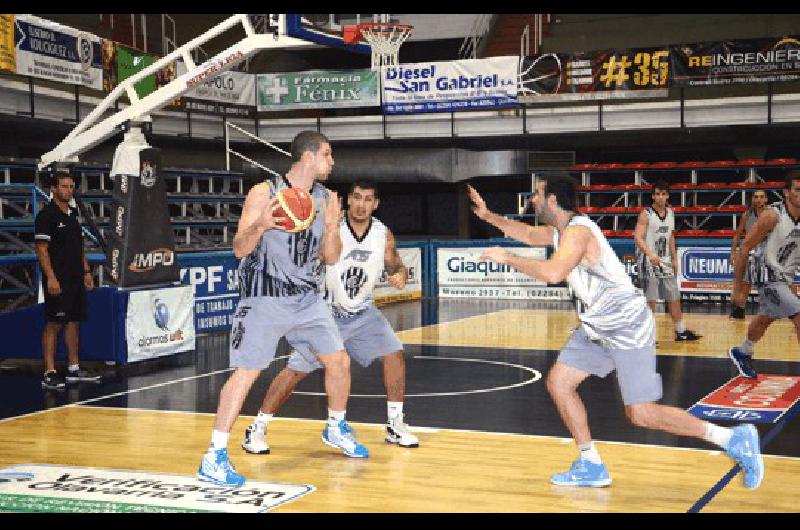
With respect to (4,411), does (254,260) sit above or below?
above

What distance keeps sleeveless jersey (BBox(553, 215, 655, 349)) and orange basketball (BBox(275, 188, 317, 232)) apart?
1.60m

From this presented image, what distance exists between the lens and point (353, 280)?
791 cm

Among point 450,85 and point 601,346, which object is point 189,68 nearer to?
point 450,85

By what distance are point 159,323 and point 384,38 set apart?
1327 centimetres

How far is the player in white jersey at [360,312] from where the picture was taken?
7840 mm

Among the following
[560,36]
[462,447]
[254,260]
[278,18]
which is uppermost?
[560,36]

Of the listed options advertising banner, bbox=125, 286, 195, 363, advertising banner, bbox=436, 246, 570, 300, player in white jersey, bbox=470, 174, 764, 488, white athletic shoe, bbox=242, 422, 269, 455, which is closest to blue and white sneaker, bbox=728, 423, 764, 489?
player in white jersey, bbox=470, 174, 764, 488

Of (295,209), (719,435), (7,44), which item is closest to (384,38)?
(7,44)

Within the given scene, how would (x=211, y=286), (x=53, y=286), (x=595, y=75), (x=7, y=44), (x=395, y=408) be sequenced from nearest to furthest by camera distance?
(x=395, y=408)
(x=53, y=286)
(x=211, y=286)
(x=7, y=44)
(x=595, y=75)

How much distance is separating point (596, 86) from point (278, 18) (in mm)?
10153

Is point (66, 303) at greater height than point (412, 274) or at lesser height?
greater

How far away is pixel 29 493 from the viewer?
21.2ft
